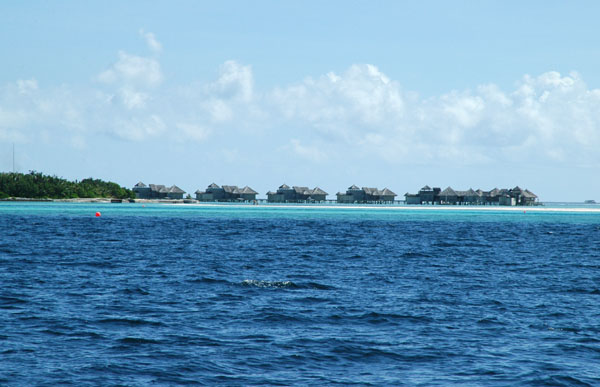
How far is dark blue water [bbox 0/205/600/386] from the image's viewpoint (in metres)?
14.2

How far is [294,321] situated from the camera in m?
19.7

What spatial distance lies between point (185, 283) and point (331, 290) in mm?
6551

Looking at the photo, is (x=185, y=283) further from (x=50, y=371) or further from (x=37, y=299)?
(x=50, y=371)

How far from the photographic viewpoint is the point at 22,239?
169 feet

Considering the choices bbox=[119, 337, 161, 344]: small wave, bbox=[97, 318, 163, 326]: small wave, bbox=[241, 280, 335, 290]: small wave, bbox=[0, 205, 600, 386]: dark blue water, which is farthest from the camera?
bbox=[241, 280, 335, 290]: small wave

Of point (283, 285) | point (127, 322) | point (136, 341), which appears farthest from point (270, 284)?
point (136, 341)

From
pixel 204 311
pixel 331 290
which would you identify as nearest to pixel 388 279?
pixel 331 290

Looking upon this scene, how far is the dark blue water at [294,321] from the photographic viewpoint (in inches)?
559

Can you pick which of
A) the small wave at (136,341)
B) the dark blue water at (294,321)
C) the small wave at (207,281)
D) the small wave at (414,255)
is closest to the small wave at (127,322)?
the dark blue water at (294,321)

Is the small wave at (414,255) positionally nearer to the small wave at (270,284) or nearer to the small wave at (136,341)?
the small wave at (270,284)

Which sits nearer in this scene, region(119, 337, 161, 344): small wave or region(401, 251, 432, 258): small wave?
region(119, 337, 161, 344): small wave

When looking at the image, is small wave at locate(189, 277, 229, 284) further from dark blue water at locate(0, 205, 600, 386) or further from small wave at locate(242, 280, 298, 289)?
small wave at locate(242, 280, 298, 289)

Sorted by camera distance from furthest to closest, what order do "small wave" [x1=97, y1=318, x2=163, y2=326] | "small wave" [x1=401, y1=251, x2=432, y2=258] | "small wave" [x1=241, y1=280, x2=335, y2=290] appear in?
"small wave" [x1=401, y1=251, x2=432, y2=258] → "small wave" [x1=241, y1=280, x2=335, y2=290] → "small wave" [x1=97, y1=318, x2=163, y2=326]

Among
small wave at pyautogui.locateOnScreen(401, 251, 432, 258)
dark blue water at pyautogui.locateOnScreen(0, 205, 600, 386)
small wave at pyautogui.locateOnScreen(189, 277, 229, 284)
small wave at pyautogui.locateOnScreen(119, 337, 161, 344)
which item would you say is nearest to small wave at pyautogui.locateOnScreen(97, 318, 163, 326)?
dark blue water at pyautogui.locateOnScreen(0, 205, 600, 386)
